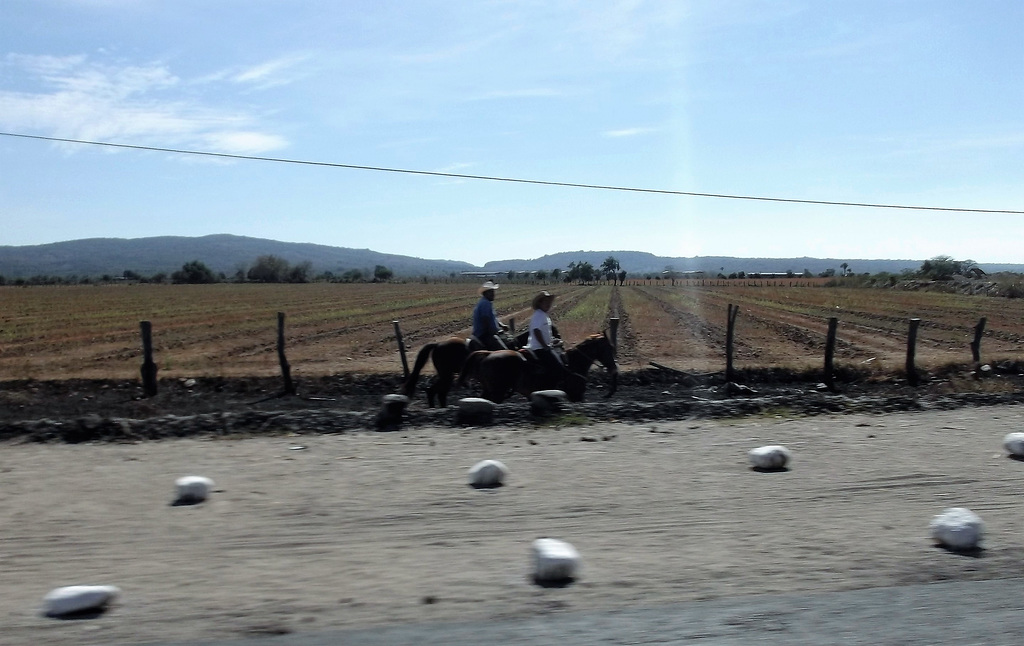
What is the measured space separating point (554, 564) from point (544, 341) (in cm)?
806

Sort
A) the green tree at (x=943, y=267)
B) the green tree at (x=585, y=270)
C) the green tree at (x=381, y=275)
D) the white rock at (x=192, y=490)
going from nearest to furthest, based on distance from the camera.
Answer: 1. the white rock at (x=192, y=490)
2. the green tree at (x=585, y=270)
3. the green tree at (x=943, y=267)
4. the green tree at (x=381, y=275)

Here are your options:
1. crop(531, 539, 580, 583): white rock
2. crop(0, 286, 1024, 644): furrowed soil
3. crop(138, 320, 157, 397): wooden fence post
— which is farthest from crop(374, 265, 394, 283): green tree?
crop(531, 539, 580, 583): white rock

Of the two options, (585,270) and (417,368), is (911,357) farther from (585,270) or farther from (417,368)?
(585,270)

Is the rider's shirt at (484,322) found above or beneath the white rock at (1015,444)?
above

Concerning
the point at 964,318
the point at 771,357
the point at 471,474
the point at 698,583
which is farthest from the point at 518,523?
the point at 964,318

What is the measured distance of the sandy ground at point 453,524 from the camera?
5172 mm

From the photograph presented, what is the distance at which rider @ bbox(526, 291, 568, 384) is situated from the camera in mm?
13117

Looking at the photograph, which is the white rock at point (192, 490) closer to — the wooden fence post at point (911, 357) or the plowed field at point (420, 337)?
the plowed field at point (420, 337)

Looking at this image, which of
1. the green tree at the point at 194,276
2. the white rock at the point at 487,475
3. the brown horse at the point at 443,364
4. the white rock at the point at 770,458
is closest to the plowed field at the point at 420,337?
the brown horse at the point at 443,364

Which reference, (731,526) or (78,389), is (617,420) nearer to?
(731,526)

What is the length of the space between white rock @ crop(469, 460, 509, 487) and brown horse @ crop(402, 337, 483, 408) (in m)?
6.23

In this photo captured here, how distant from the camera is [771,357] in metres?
21.9

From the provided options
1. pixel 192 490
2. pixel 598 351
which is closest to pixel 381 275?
pixel 598 351

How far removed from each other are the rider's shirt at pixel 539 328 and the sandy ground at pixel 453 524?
2869 mm
